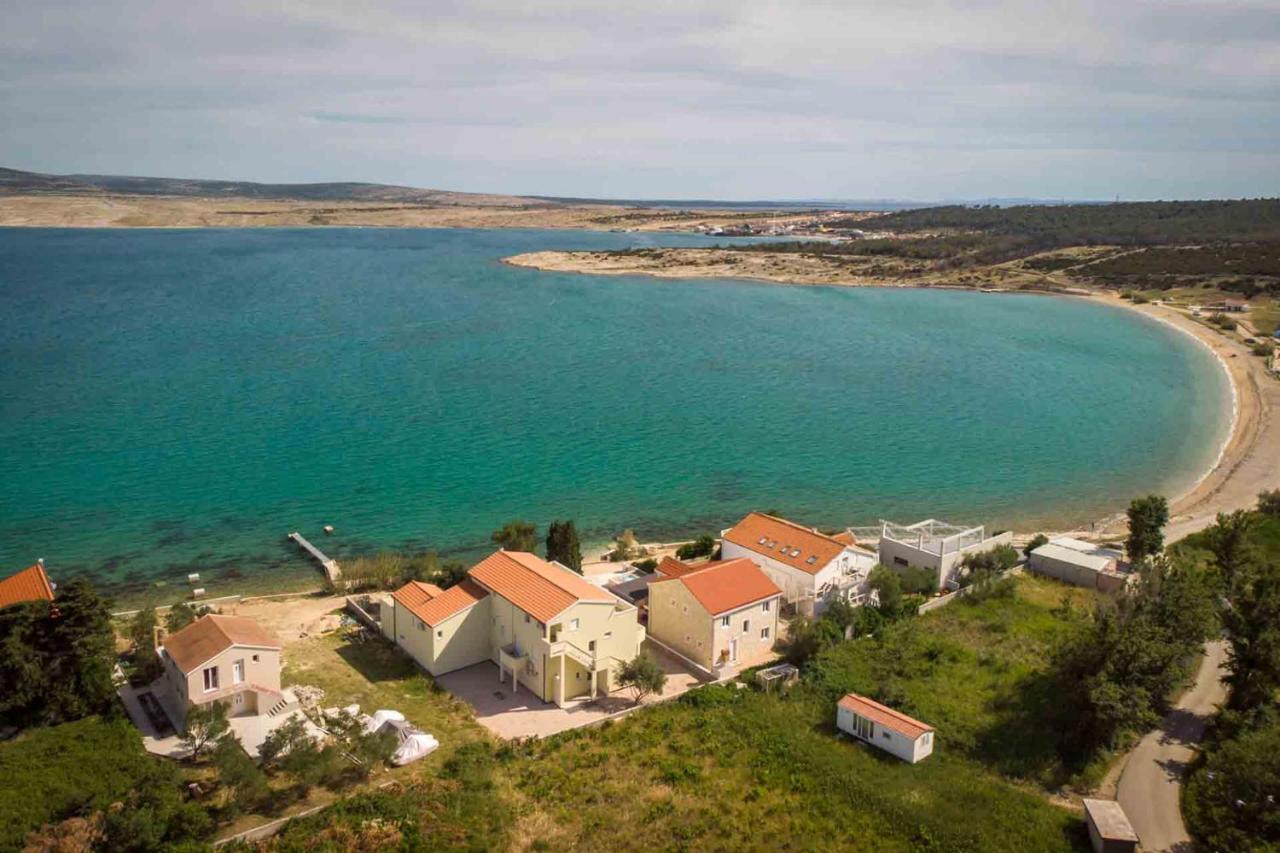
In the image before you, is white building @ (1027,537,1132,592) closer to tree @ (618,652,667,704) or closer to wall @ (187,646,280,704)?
tree @ (618,652,667,704)

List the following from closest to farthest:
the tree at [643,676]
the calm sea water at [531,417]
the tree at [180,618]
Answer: the tree at [643,676]
the tree at [180,618]
the calm sea water at [531,417]

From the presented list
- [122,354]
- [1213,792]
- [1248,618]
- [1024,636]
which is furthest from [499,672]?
[122,354]

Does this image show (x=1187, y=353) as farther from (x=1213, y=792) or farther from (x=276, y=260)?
(x=276, y=260)

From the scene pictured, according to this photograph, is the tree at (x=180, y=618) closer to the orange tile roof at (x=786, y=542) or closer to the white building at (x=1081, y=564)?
the orange tile roof at (x=786, y=542)

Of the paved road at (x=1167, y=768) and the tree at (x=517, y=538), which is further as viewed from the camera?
the tree at (x=517, y=538)

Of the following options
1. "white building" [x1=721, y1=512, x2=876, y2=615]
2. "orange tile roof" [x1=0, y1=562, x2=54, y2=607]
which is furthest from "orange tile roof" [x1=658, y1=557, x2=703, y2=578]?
"orange tile roof" [x1=0, y1=562, x2=54, y2=607]

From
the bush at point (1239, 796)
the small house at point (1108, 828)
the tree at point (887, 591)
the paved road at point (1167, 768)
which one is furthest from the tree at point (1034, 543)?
the small house at point (1108, 828)

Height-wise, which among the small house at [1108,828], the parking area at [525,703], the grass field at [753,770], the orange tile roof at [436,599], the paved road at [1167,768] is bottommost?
the parking area at [525,703]
